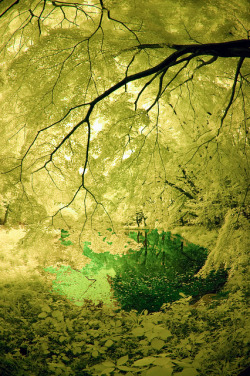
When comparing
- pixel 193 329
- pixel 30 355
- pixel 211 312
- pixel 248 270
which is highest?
pixel 248 270

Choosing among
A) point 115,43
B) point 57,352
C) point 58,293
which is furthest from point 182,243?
point 115,43

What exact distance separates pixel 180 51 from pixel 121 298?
3.91 metres

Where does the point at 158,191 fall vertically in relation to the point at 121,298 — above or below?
above

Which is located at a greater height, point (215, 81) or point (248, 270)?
point (215, 81)

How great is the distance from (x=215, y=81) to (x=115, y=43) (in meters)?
1.44

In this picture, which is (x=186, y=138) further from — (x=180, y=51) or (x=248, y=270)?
(x=248, y=270)

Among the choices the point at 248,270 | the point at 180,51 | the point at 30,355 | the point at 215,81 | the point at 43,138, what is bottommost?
the point at 30,355

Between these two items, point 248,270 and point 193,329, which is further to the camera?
point 248,270

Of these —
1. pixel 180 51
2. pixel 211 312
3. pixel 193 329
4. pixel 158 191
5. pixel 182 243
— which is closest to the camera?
pixel 180 51

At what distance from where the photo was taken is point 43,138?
2609 mm

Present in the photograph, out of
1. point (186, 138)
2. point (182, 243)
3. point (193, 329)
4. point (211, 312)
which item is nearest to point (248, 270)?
point (211, 312)

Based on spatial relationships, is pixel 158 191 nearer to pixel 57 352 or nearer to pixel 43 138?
pixel 43 138

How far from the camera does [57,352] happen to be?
8.32 ft

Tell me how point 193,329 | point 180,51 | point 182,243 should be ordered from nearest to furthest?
point 180,51 → point 193,329 → point 182,243
